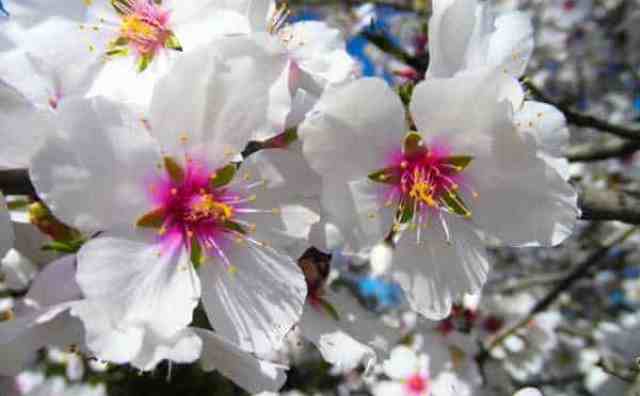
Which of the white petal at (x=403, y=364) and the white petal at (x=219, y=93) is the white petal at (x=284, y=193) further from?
the white petal at (x=403, y=364)

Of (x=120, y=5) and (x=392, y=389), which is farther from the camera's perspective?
(x=392, y=389)

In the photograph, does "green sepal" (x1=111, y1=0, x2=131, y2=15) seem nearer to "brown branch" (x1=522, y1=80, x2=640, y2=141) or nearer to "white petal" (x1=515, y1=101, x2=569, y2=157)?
"white petal" (x1=515, y1=101, x2=569, y2=157)

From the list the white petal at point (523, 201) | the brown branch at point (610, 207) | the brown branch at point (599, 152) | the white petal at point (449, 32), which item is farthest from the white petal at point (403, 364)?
the white petal at point (449, 32)

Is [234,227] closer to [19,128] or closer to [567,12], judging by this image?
[19,128]

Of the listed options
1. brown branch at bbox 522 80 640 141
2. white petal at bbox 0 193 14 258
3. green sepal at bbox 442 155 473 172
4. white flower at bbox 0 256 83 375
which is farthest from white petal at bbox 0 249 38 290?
brown branch at bbox 522 80 640 141

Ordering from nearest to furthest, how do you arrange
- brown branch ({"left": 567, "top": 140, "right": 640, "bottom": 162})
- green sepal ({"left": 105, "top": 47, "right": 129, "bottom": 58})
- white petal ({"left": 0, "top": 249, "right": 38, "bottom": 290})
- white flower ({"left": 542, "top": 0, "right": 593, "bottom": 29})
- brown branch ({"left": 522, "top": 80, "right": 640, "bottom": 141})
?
green sepal ({"left": 105, "top": 47, "right": 129, "bottom": 58})
white petal ({"left": 0, "top": 249, "right": 38, "bottom": 290})
brown branch ({"left": 522, "top": 80, "right": 640, "bottom": 141})
brown branch ({"left": 567, "top": 140, "right": 640, "bottom": 162})
white flower ({"left": 542, "top": 0, "right": 593, "bottom": 29})

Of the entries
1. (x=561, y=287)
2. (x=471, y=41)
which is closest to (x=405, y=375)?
(x=561, y=287)

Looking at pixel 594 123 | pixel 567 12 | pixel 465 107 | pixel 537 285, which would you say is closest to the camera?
pixel 465 107
